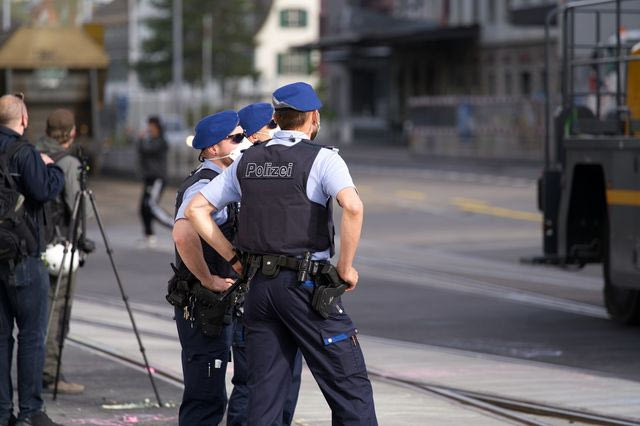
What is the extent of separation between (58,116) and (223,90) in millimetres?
74289

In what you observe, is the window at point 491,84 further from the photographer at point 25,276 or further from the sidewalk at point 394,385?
the photographer at point 25,276

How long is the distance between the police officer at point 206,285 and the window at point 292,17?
88.7 meters

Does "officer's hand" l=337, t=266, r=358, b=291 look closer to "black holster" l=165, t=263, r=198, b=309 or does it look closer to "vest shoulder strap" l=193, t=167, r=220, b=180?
"black holster" l=165, t=263, r=198, b=309

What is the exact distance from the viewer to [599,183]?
517 inches

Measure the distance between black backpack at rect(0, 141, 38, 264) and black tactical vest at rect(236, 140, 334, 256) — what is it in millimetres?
2134

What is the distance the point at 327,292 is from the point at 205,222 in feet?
2.23

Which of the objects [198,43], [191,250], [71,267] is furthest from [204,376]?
[198,43]

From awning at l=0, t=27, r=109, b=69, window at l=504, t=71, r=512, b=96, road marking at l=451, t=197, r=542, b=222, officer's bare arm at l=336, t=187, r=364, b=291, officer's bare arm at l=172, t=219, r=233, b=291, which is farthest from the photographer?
window at l=504, t=71, r=512, b=96

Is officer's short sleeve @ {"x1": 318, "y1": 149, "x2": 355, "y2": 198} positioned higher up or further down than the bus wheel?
higher up

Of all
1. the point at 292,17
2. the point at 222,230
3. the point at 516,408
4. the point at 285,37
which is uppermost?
the point at 292,17

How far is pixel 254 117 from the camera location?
296 inches

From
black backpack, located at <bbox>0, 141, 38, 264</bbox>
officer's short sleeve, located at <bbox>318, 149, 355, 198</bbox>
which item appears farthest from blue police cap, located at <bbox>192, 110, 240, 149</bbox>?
black backpack, located at <bbox>0, 141, 38, 264</bbox>

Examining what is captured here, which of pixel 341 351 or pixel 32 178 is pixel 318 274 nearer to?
pixel 341 351

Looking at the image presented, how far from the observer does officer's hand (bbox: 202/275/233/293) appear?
278 inches
